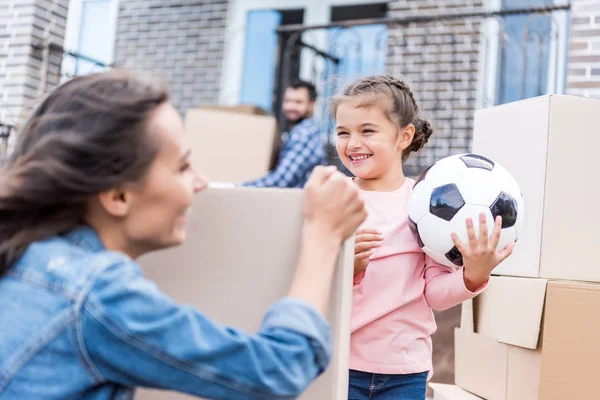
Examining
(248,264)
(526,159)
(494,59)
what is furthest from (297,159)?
(248,264)

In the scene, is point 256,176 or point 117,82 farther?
point 256,176

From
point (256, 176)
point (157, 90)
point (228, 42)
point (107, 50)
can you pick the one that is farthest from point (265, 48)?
point (157, 90)

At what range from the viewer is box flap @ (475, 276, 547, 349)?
1.93 metres

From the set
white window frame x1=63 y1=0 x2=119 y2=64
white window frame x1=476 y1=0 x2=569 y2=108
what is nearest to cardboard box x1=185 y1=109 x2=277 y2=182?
white window frame x1=476 y1=0 x2=569 y2=108

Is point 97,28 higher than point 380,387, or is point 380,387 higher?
point 97,28

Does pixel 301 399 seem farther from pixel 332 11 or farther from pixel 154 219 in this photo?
pixel 332 11

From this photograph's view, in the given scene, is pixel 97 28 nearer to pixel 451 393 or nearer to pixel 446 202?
pixel 451 393

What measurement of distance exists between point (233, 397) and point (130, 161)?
14.8 inches

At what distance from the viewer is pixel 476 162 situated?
1.83 meters

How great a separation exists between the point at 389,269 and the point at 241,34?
17.8 ft

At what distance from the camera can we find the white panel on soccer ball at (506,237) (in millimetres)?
1735

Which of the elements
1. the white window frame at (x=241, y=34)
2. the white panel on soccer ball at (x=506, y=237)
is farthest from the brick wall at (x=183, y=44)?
the white panel on soccer ball at (x=506, y=237)

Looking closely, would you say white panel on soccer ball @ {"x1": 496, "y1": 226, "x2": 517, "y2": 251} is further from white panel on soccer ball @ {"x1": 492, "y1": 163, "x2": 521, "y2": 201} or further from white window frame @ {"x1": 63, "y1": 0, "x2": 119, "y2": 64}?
white window frame @ {"x1": 63, "y1": 0, "x2": 119, "y2": 64}

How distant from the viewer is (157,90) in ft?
3.70
